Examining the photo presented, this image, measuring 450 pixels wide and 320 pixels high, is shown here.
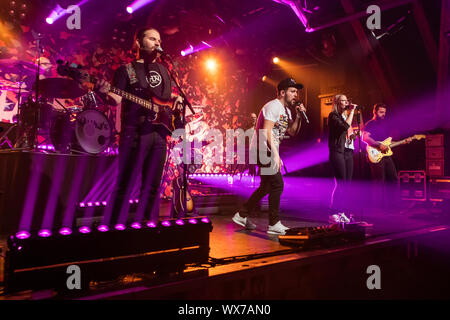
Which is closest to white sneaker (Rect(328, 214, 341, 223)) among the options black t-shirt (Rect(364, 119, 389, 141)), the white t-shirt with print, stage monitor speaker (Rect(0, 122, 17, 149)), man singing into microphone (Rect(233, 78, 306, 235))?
man singing into microphone (Rect(233, 78, 306, 235))

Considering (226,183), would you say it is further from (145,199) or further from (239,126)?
(145,199)

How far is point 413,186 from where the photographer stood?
7.18m

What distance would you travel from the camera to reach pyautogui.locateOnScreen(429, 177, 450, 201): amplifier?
6.77 metres

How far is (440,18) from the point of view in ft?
23.7

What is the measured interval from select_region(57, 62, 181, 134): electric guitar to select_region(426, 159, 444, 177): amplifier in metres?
7.04

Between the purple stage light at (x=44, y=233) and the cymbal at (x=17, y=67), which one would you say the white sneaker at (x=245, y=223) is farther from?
the cymbal at (x=17, y=67)

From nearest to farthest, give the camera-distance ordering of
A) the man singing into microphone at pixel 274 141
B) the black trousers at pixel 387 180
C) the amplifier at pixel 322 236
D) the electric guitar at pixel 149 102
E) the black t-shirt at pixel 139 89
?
1. the electric guitar at pixel 149 102
2. the black t-shirt at pixel 139 89
3. the amplifier at pixel 322 236
4. the man singing into microphone at pixel 274 141
5. the black trousers at pixel 387 180

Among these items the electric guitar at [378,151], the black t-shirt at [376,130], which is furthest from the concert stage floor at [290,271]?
the black t-shirt at [376,130]

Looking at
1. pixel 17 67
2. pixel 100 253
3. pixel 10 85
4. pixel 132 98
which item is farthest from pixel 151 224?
pixel 10 85

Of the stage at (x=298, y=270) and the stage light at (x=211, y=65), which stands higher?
the stage light at (x=211, y=65)

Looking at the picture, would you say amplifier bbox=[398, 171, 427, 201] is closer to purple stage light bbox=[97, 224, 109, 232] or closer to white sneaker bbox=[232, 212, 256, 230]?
white sneaker bbox=[232, 212, 256, 230]

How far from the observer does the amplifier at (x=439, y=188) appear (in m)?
6.77

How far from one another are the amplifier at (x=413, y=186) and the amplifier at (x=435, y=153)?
741 mm

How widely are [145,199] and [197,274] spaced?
0.81 m
